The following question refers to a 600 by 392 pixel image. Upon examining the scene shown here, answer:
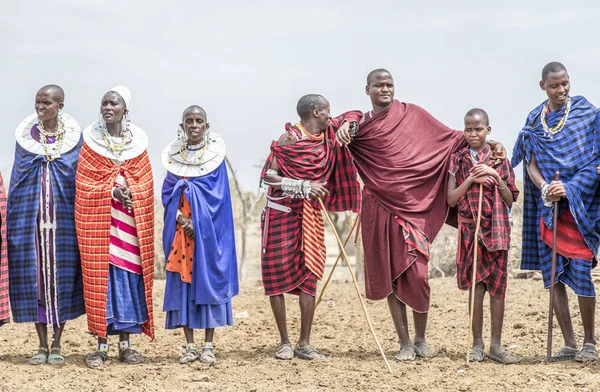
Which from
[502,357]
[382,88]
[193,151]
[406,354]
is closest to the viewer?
[502,357]

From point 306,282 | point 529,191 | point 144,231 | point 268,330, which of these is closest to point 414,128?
point 529,191

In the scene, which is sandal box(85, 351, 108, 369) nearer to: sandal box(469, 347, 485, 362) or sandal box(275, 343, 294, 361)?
sandal box(275, 343, 294, 361)

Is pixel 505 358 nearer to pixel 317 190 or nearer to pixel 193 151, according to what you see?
pixel 317 190

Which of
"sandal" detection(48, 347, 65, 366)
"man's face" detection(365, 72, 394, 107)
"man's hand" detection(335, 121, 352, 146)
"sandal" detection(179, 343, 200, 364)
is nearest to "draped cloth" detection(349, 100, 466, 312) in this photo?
"man's face" detection(365, 72, 394, 107)

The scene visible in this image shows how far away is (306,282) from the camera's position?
627 cm

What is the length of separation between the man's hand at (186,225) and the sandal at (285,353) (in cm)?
127

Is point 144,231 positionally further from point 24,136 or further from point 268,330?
point 268,330

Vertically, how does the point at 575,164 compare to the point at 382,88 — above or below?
below

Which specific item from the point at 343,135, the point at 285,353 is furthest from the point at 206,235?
the point at 343,135

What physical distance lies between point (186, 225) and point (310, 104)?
58.7 inches

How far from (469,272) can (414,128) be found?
1.35 metres

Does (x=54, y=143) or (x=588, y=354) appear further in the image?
(x=54, y=143)

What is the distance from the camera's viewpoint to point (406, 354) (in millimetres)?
6109

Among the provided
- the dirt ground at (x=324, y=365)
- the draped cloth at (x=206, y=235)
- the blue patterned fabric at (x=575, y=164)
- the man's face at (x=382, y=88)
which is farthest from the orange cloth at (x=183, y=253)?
the blue patterned fabric at (x=575, y=164)
